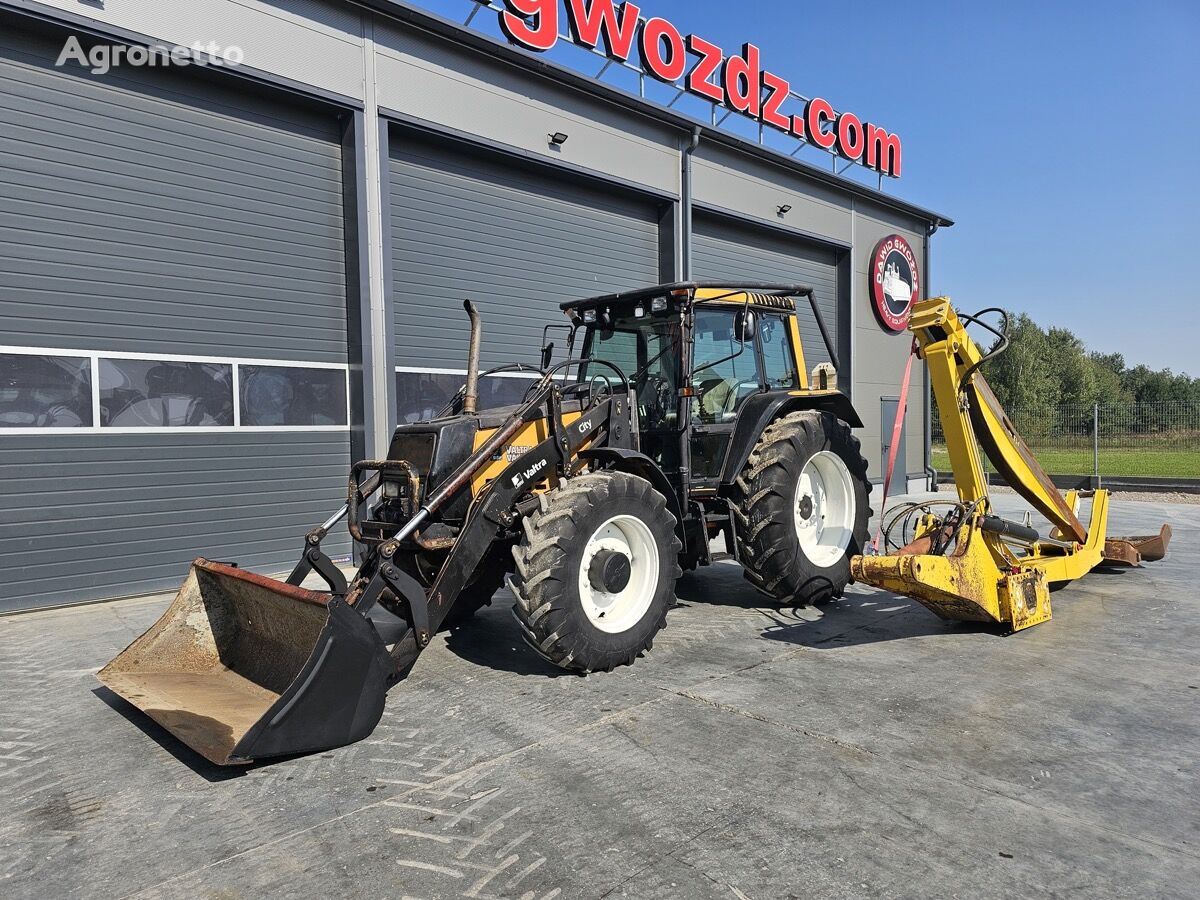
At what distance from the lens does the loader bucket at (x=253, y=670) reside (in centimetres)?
352

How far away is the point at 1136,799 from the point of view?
323cm

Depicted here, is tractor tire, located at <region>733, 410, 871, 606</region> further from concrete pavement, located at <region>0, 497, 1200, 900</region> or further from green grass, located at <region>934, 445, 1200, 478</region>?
green grass, located at <region>934, 445, 1200, 478</region>

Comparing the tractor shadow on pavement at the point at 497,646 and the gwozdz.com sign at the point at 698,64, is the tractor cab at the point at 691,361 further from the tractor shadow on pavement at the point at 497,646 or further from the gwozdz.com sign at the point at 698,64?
the gwozdz.com sign at the point at 698,64

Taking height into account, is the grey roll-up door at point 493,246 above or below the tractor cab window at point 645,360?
above

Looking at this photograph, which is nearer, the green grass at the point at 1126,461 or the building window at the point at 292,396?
the building window at the point at 292,396

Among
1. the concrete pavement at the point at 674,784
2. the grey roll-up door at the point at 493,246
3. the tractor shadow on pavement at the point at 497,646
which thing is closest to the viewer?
the concrete pavement at the point at 674,784

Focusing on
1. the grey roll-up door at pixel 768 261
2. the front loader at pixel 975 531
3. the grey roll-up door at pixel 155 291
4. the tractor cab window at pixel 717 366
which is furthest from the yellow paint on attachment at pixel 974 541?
the grey roll-up door at pixel 768 261

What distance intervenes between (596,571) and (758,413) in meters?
2.18

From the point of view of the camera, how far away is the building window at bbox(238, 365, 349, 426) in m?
8.59

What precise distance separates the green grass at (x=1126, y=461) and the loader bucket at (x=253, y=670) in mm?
18160

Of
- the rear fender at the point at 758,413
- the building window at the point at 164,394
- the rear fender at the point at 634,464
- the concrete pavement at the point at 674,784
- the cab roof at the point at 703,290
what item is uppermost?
the cab roof at the point at 703,290

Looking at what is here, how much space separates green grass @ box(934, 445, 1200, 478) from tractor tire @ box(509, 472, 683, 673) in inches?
646

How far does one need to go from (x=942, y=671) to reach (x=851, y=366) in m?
12.3

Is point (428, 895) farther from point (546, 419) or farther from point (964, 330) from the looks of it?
point (964, 330)
